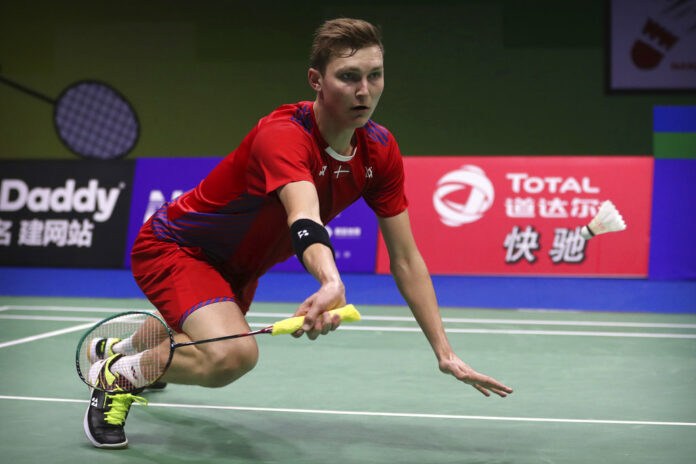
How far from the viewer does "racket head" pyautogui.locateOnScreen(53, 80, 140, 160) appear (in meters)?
9.72

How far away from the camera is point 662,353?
4922 millimetres

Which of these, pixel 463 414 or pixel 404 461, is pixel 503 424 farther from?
pixel 404 461

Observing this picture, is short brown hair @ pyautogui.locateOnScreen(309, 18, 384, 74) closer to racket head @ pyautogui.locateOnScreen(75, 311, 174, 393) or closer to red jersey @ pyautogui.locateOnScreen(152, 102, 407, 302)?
red jersey @ pyautogui.locateOnScreen(152, 102, 407, 302)

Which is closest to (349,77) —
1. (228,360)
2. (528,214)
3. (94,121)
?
(228,360)

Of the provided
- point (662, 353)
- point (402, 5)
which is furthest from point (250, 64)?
point (662, 353)

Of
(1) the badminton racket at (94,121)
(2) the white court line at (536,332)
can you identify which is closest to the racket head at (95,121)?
(1) the badminton racket at (94,121)

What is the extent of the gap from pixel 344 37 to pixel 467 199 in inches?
198

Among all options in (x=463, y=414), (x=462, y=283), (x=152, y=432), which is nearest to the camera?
(x=152, y=432)

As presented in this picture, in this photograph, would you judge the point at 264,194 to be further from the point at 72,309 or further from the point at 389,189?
the point at 72,309

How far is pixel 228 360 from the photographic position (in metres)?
2.96

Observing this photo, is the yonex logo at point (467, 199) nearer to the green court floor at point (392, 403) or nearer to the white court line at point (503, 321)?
the white court line at point (503, 321)

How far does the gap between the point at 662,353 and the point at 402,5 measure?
25.0 feet

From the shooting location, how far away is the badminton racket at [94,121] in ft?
31.9

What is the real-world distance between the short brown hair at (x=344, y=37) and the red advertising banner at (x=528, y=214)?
493cm
